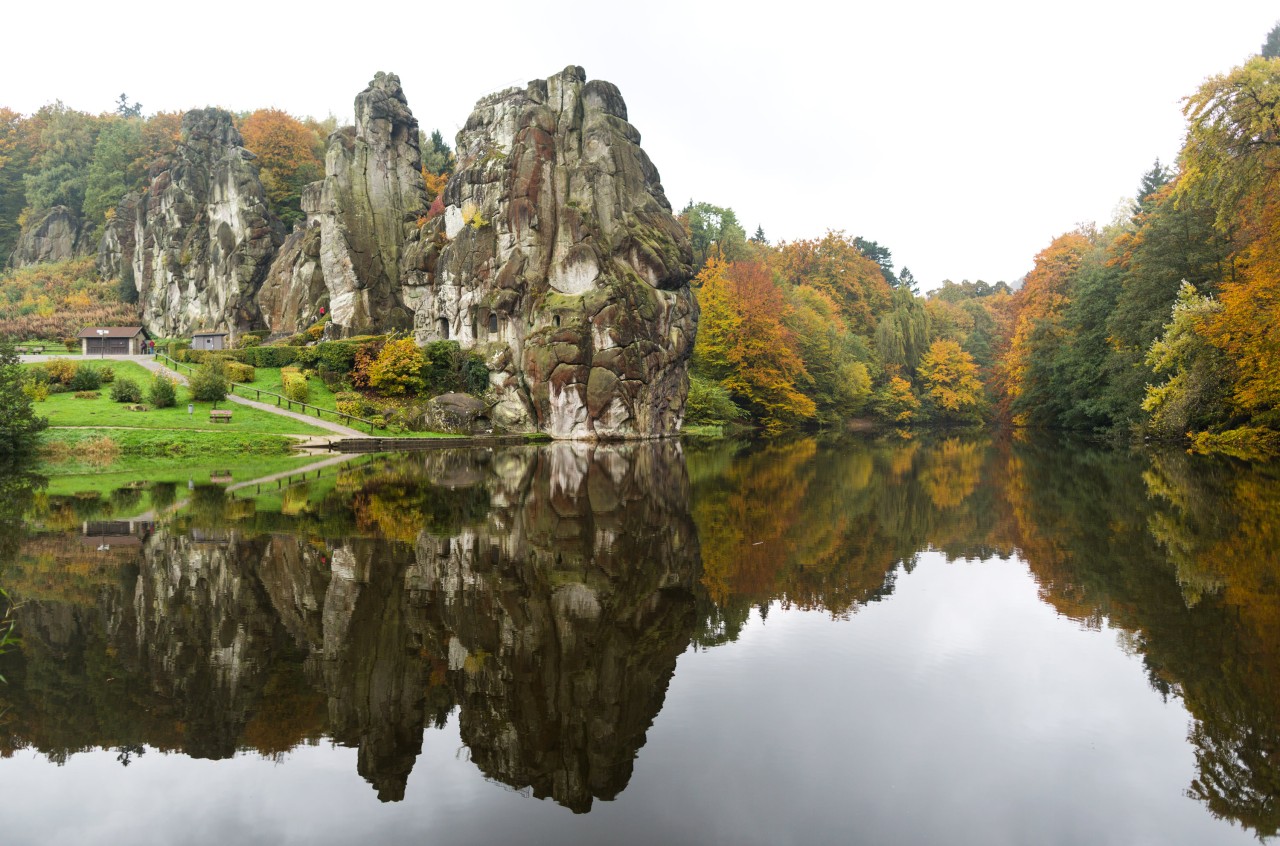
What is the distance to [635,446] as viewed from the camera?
44.9m

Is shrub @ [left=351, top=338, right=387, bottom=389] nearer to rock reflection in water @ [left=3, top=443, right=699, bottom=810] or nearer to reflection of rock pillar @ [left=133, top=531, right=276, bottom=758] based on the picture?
rock reflection in water @ [left=3, top=443, right=699, bottom=810]

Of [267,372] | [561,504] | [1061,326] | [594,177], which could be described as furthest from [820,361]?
[561,504]

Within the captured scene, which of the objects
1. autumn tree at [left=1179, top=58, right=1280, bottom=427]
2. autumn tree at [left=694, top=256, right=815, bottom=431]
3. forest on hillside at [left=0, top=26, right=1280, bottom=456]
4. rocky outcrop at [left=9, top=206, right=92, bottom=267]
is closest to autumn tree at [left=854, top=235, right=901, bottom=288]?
forest on hillside at [left=0, top=26, right=1280, bottom=456]

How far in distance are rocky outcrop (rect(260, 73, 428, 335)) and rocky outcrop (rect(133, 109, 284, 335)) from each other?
4313 millimetres

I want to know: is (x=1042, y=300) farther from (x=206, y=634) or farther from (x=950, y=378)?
(x=206, y=634)

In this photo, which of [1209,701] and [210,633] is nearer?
[1209,701]

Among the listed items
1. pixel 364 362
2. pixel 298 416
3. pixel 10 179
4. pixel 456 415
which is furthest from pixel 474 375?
pixel 10 179

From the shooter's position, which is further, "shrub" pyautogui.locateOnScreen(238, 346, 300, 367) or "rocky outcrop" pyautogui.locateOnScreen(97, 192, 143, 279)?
"rocky outcrop" pyautogui.locateOnScreen(97, 192, 143, 279)

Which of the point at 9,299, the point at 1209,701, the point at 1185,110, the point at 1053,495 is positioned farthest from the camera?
the point at 9,299

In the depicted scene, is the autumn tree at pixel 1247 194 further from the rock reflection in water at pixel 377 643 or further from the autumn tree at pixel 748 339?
the autumn tree at pixel 748 339

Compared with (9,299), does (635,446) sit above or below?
below

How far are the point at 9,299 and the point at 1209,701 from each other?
327ft

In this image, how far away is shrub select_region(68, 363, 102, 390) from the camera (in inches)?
1780

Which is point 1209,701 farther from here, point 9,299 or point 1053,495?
point 9,299
